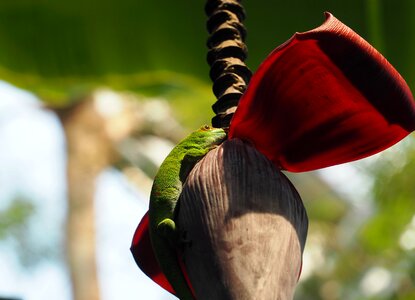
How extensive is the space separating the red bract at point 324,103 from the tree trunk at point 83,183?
10.1 m

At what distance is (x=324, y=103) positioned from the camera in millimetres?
825

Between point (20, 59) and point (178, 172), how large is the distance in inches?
51.2

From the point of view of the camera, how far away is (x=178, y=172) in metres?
0.87

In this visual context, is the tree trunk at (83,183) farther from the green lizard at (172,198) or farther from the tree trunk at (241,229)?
the tree trunk at (241,229)

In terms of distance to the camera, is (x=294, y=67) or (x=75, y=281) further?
(x=75, y=281)

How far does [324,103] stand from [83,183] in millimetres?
12023

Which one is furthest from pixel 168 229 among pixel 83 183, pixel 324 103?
pixel 83 183

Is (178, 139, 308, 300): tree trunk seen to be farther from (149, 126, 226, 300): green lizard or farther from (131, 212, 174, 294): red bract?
(131, 212, 174, 294): red bract

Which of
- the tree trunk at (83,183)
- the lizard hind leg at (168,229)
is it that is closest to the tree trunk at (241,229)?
the lizard hind leg at (168,229)

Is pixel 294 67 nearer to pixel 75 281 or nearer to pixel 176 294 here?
pixel 176 294

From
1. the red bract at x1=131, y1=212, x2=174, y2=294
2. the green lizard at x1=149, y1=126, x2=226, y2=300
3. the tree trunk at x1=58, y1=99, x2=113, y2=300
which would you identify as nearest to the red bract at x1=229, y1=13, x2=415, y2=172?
the green lizard at x1=149, y1=126, x2=226, y2=300

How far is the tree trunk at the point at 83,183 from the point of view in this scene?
10.9 meters

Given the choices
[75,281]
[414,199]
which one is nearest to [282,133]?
[75,281]

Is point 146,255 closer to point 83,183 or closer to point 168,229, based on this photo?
point 168,229
